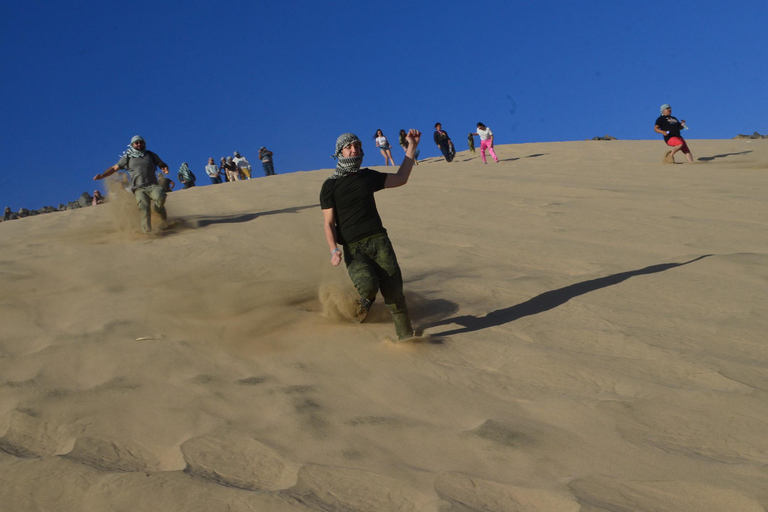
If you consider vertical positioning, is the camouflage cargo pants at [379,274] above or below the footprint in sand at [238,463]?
above

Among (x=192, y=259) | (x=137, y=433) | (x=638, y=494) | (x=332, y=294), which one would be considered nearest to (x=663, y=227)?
(x=332, y=294)

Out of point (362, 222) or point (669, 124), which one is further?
point (669, 124)

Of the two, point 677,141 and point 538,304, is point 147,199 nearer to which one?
point 538,304

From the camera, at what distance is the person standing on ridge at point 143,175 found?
9.36 meters

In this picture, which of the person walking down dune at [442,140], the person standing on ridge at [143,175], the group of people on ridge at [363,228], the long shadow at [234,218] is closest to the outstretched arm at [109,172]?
the person standing on ridge at [143,175]

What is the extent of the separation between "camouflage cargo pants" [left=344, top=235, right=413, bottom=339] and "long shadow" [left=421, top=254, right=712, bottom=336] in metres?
0.36

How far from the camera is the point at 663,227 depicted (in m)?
8.16

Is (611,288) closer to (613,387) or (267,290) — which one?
(613,387)

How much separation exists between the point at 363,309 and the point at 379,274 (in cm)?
41

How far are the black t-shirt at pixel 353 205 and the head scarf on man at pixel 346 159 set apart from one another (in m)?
0.04

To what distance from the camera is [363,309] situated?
195 inches

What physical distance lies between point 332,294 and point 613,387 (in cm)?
233

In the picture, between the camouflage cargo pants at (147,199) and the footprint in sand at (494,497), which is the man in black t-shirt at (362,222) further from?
the camouflage cargo pants at (147,199)

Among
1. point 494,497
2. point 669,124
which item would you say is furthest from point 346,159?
point 669,124
